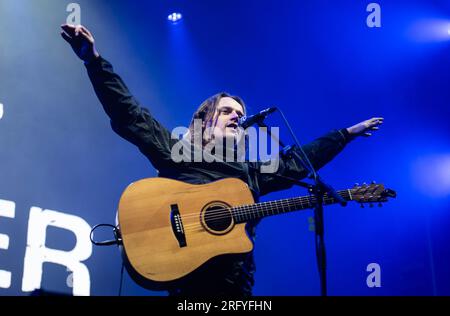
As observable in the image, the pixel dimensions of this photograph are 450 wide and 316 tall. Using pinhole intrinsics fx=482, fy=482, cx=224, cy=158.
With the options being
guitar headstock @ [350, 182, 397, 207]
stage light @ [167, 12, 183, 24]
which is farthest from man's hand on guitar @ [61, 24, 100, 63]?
stage light @ [167, 12, 183, 24]

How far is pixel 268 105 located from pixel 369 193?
1911mm

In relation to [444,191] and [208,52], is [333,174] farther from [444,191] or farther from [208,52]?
[208,52]

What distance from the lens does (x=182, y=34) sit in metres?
4.73

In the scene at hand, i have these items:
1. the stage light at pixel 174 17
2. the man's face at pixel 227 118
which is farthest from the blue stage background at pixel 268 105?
the man's face at pixel 227 118

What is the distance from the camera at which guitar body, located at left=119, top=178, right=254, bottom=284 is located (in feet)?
7.82

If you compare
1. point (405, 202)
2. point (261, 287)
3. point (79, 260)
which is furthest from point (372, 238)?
point (79, 260)

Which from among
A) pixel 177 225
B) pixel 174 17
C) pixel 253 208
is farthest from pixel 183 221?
pixel 174 17

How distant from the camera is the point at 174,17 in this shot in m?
4.74

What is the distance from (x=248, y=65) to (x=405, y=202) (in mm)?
1949

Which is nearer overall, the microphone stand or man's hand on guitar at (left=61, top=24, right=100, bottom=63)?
the microphone stand

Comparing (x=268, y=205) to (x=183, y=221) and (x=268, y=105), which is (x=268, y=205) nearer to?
(x=183, y=221)

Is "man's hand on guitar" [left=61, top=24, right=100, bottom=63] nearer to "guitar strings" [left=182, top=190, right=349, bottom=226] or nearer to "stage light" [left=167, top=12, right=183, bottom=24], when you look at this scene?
"guitar strings" [left=182, top=190, right=349, bottom=226]

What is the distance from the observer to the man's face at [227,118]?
3.11 meters

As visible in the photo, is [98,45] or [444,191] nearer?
[98,45]
